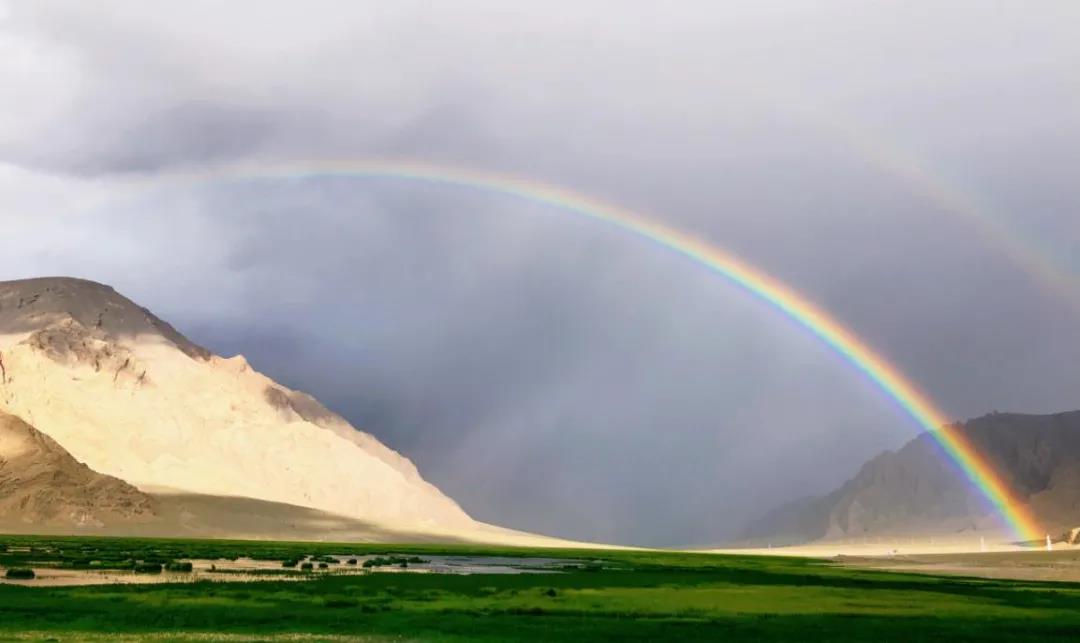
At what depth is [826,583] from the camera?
8094 centimetres

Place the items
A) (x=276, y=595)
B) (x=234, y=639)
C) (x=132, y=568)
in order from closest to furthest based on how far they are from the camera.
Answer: (x=234, y=639) < (x=276, y=595) < (x=132, y=568)

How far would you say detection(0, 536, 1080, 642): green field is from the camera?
41.1 m

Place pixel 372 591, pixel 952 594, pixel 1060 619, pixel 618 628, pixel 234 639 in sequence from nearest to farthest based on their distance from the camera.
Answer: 1. pixel 234 639
2. pixel 618 628
3. pixel 1060 619
4. pixel 372 591
5. pixel 952 594

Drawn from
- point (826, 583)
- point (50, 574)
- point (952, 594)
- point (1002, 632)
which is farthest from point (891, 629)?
point (50, 574)

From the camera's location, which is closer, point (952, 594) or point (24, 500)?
point (952, 594)

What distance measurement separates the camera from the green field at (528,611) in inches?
1617

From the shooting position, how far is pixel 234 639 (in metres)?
36.3

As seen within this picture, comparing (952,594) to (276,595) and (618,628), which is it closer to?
(618,628)

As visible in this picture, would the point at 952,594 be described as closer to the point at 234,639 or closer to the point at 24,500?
the point at 234,639

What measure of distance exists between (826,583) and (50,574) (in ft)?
188

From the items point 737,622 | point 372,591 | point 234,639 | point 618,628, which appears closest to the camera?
point 234,639

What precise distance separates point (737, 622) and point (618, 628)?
668cm

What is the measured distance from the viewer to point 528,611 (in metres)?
51.8

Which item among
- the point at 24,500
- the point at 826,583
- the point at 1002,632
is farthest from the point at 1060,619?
the point at 24,500
